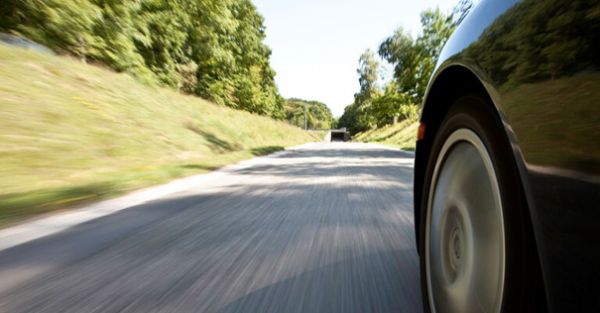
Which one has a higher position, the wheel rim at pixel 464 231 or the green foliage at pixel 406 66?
the green foliage at pixel 406 66

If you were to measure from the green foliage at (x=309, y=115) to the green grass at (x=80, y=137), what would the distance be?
118m

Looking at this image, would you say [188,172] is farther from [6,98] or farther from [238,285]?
[238,285]

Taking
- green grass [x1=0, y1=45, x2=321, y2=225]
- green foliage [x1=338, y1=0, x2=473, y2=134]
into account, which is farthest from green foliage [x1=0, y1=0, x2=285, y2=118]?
green foliage [x1=338, y1=0, x2=473, y2=134]

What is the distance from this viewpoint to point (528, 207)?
1.16 metres

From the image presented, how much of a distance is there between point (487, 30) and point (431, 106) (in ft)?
1.95

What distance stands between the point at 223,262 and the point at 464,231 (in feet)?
5.80

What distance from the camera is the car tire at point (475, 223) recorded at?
1.20 meters

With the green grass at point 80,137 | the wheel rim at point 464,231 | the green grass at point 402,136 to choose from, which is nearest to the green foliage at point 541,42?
the wheel rim at point 464,231

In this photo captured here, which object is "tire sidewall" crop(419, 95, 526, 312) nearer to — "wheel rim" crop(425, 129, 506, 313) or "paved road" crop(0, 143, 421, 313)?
"wheel rim" crop(425, 129, 506, 313)

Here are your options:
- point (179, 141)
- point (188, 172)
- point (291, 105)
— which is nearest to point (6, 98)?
point (188, 172)

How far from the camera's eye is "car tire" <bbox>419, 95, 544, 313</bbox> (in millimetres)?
1199

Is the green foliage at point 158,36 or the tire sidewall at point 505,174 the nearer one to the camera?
→ the tire sidewall at point 505,174

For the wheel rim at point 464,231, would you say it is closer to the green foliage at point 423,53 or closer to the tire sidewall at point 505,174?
the tire sidewall at point 505,174

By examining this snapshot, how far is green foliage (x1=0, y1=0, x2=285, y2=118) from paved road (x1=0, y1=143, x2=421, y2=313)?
1217 cm
